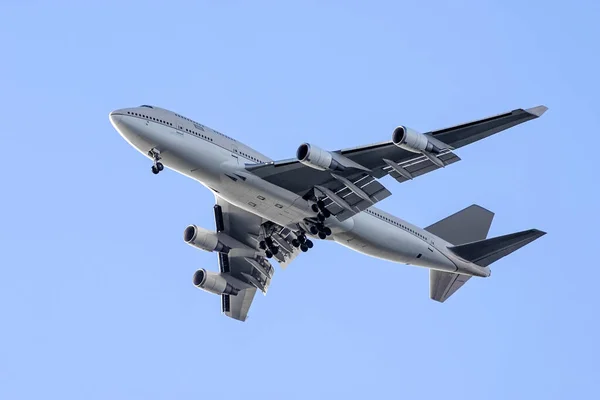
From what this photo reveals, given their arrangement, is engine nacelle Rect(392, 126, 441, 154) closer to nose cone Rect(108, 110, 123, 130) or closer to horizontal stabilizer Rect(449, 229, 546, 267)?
horizontal stabilizer Rect(449, 229, 546, 267)

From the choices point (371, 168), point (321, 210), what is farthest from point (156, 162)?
point (371, 168)

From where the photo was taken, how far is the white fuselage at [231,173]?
1770 inches

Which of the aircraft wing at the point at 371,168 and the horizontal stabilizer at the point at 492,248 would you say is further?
the horizontal stabilizer at the point at 492,248

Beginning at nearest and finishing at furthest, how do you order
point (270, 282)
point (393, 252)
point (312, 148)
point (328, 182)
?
point (312, 148), point (328, 182), point (393, 252), point (270, 282)

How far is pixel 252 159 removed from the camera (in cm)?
4709

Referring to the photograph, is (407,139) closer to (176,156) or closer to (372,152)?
(372,152)

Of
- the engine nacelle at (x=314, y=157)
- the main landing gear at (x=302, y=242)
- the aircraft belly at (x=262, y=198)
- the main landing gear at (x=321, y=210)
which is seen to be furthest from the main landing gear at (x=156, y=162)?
the main landing gear at (x=302, y=242)

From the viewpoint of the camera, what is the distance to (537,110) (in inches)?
1549

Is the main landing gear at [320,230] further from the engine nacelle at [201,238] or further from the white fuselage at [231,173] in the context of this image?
the engine nacelle at [201,238]

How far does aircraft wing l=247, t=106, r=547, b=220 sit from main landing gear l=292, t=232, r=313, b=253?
269 cm

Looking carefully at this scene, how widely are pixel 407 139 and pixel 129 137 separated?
12.9m

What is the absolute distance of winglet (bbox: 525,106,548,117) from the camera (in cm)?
3925

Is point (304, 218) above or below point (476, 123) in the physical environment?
below

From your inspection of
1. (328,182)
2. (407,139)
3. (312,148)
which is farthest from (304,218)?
(407,139)
